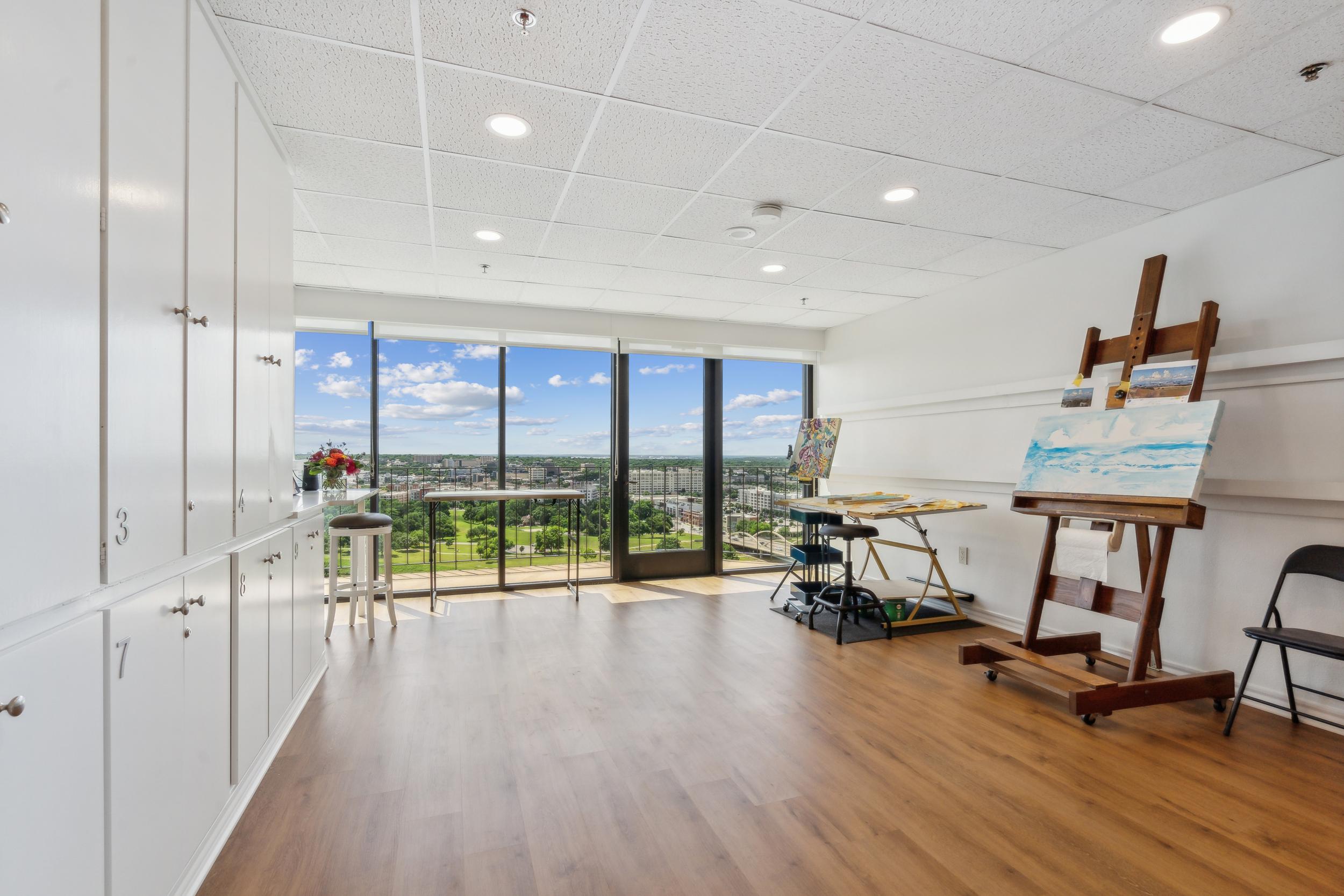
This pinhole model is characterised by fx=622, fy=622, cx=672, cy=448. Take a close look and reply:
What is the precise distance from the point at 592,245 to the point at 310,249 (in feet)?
6.08

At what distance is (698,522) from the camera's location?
246 inches

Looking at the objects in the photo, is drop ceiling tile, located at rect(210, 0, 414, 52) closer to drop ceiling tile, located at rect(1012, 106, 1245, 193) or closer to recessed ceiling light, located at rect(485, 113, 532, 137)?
recessed ceiling light, located at rect(485, 113, 532, 137)

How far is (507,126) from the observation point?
2.56m

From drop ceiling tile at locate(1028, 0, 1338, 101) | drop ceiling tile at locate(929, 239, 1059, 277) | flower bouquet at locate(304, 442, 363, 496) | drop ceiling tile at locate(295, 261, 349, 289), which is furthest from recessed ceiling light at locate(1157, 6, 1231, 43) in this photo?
drop ceiling tile at locate(295, 261, 349, 289)

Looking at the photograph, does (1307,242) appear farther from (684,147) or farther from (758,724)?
(758,724)

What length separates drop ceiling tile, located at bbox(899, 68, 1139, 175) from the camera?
7.56 feet

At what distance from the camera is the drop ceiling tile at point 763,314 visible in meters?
5.58

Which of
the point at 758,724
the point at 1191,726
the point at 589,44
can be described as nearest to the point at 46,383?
the point at 589,44

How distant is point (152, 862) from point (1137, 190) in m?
4.54

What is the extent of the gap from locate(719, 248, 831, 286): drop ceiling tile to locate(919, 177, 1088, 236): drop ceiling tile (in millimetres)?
850

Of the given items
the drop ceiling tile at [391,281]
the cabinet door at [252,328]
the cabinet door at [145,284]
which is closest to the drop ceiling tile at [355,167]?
the cabinet door at [252,328]

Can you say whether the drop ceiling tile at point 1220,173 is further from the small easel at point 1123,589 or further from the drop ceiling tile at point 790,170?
the drop ceiling tile at point 790,170

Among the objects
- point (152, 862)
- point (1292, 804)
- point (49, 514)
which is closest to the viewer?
point (49, 514)

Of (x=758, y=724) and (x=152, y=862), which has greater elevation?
(x=152, y=862)
